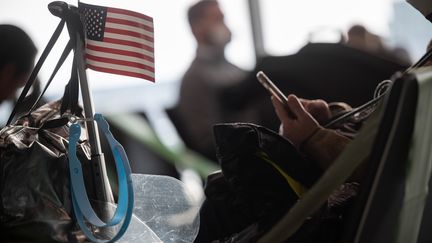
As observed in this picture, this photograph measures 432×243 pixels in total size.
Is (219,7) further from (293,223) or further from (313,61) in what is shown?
(293,223)

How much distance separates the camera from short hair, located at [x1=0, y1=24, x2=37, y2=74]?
76.0 inches

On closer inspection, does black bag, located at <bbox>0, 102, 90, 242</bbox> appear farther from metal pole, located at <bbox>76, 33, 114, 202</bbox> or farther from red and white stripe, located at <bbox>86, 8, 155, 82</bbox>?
red and white stripe, located at <bbox>86, 8, 155, 82</bbox>

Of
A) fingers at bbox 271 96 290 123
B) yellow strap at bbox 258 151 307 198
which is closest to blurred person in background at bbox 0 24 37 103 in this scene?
fingers at bbox 271 96 290 123

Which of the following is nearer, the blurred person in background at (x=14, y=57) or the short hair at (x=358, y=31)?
the blurred person in background at (x=14, y=57)

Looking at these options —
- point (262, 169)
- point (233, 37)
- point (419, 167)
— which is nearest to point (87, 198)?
point (262, 169)

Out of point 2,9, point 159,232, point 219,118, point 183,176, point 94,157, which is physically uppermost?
point 2,9

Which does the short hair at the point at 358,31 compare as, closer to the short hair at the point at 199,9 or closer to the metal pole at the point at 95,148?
the short hair at the point at 199,9

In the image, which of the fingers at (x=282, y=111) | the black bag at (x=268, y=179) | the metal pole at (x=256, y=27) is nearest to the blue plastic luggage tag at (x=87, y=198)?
the black bag at (x=268, y=179)

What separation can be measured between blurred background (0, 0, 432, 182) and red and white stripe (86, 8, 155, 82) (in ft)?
5.18

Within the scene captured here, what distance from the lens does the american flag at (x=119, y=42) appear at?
1428 millimetres

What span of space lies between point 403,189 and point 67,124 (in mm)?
691

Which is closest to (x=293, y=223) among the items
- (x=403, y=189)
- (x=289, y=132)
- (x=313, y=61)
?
(x=403, y=189)

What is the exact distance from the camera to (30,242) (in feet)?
3.82

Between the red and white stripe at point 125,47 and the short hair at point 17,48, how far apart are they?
1.92 feet
